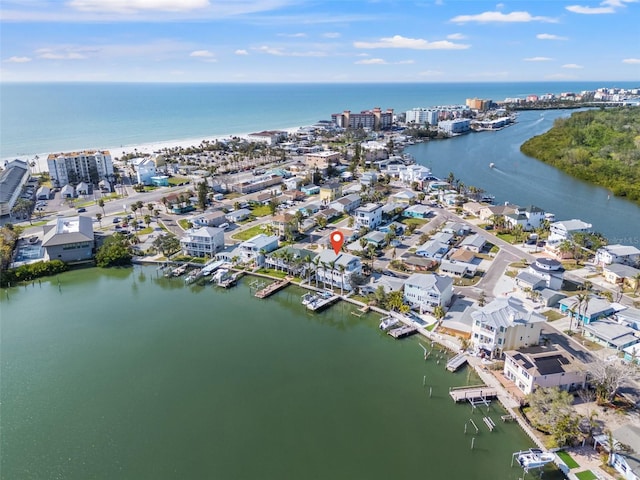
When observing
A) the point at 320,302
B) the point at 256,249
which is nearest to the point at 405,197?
the point at 256,249

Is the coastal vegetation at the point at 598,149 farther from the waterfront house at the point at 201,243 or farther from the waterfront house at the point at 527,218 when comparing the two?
the waterfront house at the point at 201,243

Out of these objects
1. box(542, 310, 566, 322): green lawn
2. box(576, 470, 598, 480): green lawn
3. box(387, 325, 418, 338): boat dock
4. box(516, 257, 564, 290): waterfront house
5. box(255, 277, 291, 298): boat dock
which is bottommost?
box(576, 470, 598, 480): green lawn

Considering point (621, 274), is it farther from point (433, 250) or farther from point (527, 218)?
point (433, 250)

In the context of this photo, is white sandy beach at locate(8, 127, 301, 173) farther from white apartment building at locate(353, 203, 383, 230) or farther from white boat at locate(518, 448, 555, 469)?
white boat at locate(518, 448, 555, 469)

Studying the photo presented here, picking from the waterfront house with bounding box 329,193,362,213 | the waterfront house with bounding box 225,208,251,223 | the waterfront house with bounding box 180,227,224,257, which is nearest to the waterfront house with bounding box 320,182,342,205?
the waterfront house with bounding box 329,193,362,213

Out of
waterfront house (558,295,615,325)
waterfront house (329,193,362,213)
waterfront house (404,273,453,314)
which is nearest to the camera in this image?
waterfront house (558,295,615,325)

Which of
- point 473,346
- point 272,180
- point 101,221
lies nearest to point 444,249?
point 473,346
